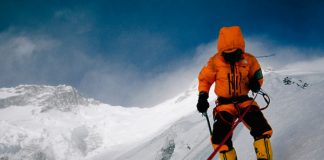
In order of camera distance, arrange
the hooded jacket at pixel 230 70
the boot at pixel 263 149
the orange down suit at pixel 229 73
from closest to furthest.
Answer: the boot at pixel 263 149 → the orange down suit at pixel 229 73 → the hooded jacket at pixel 230 70

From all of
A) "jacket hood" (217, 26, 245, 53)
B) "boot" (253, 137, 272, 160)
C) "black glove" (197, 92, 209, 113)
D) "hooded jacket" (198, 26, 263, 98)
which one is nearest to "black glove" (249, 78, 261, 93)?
"hooded jacket" (198, 26, 263, 98)

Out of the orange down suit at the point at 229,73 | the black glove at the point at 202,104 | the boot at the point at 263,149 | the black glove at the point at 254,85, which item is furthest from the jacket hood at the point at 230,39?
the boot at the point at 263,149

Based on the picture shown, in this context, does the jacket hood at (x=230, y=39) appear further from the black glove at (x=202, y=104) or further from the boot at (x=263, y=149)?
the boot at (x=263, y=149)

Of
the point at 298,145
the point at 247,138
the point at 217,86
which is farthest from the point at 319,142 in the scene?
the point at 247,138

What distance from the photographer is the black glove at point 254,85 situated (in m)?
5.56

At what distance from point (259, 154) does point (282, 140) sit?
1.32 metres

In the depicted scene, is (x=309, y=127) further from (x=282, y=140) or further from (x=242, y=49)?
(x=242, y=49)

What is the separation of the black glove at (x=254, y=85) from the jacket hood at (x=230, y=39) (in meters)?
0.57

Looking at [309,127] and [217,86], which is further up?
[217,86]

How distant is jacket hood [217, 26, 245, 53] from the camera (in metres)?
5.59

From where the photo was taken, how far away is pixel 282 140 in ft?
18.3

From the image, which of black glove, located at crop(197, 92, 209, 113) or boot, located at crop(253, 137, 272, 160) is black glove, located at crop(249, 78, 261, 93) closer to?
black glove, located at crop(197, 92, 209, 113)

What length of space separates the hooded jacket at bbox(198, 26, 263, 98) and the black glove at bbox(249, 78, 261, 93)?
0.13 ft

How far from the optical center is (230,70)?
5.56 m
